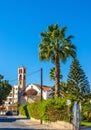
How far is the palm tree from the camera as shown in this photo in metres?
52.5

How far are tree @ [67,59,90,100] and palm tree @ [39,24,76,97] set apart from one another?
129ft

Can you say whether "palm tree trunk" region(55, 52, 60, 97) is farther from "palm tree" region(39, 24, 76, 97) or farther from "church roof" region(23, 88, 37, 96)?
"church roof" region(23, 88, 37, 96)

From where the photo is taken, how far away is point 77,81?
3708 inches

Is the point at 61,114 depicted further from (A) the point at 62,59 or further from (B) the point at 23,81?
(B) the point at 23,81

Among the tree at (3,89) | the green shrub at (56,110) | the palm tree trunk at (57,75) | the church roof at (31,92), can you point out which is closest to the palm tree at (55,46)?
the palm tree trunk at (57,75)

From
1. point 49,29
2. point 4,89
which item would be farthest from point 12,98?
point 49,29

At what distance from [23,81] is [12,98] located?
24.9 m

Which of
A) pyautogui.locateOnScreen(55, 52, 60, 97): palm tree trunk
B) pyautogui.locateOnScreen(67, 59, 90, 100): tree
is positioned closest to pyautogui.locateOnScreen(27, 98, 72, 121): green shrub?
pyautogui.locateOnScreen(55, 52, 60, 97): palm tree trunk

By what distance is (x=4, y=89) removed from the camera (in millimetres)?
114500

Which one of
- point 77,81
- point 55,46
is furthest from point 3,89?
point 55,46

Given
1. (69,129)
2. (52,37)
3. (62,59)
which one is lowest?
(69,129)

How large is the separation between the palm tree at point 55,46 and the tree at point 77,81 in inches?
1552

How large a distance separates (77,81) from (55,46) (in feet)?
140

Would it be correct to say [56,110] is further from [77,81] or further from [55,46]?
[77,81]
